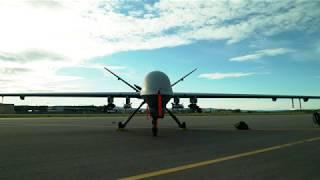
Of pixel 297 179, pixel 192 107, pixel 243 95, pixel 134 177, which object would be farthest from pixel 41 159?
pixel 243 95

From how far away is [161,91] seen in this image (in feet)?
72.4

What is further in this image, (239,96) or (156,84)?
(239,96)

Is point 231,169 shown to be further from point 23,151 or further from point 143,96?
point 143,96

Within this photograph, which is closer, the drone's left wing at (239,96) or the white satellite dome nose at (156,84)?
the white satellite dome nose at (156,84)

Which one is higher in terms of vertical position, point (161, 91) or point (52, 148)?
point (161, 91)

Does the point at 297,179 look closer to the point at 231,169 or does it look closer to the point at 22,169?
the point at 231,169

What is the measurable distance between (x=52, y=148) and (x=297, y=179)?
8.39 m

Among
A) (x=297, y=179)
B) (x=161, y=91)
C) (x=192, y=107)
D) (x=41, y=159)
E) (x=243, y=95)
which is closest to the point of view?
(x=297, y=179)

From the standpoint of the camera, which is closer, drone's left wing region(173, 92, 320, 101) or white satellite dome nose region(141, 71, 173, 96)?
white satellite dome nose region(141, 71, 173, 96)

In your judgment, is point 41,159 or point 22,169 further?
point 41,159

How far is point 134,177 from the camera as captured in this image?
7.82 metres

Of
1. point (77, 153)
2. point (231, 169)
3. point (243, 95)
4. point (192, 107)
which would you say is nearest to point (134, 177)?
point (231, 169)

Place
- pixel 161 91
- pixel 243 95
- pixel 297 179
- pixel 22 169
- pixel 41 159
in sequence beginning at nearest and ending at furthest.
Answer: pixel 297 179 < pixel 22 169 < pixel 41 159 < pixel 161 91 < pixel 243 95

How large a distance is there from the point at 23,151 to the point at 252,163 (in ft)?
22.9
